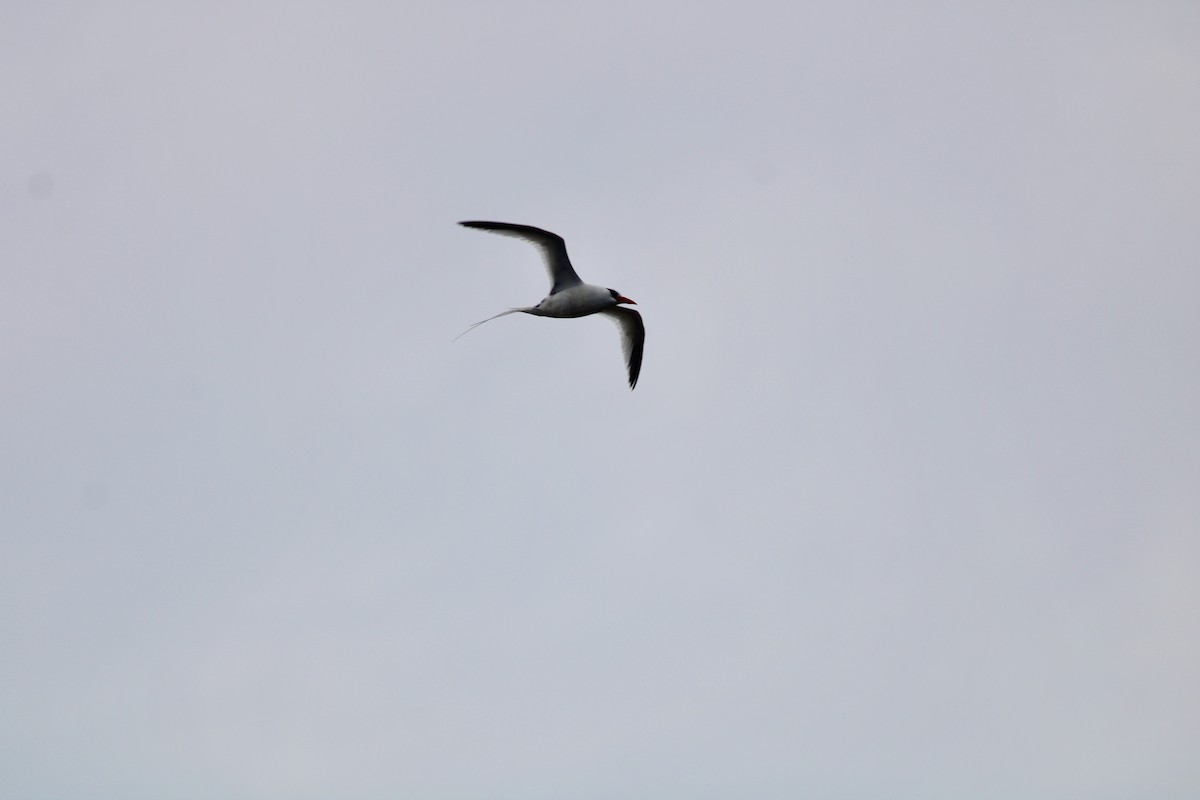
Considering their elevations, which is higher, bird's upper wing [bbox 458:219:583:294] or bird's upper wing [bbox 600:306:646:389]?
bird's upper wing [bbox 600:306:646:389]

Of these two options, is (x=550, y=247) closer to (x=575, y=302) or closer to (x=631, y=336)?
(x=575, y=302)

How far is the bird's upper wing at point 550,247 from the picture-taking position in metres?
30.8

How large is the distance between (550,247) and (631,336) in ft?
19.2

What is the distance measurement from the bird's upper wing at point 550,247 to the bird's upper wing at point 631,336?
368 cm

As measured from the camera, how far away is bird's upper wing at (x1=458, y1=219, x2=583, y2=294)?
30781 millimetres

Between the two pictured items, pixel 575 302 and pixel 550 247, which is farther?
pixel 575 302

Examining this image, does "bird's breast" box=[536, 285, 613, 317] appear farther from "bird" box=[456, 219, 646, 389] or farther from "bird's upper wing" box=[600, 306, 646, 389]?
"bird's upper wing" box=[600, 306, 646, 389]

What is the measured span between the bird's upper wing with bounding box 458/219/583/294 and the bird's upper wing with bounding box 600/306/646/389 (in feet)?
12.1

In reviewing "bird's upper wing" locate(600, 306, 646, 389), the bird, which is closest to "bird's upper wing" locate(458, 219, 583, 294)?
the bird

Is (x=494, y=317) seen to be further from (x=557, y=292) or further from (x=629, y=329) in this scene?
(x=629, y=329)

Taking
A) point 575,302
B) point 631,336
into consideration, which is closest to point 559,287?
point 575,302

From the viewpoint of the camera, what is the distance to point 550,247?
32.3 m

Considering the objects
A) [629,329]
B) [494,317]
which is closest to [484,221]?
[494,317]

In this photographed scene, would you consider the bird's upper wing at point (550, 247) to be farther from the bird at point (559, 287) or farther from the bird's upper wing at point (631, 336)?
the bird's upper wing at point (631, 336)
